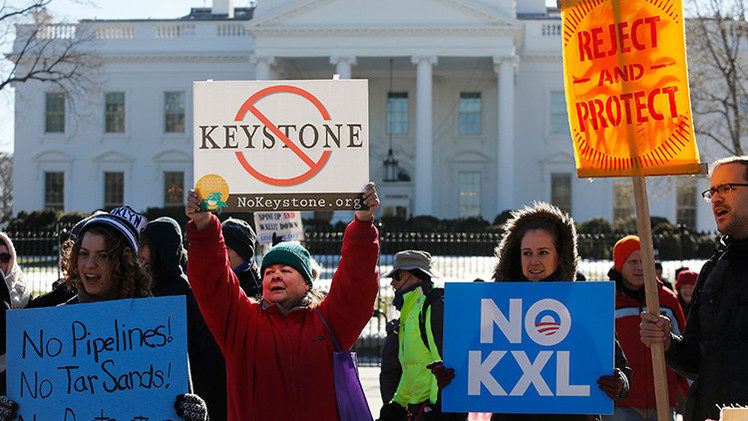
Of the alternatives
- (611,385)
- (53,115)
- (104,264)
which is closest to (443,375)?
(611,385)

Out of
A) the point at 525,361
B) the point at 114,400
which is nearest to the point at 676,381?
the point at 525,361

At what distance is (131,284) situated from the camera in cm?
347

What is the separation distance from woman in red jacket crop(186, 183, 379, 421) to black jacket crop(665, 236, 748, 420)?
4.95 feet

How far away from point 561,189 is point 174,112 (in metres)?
20.6

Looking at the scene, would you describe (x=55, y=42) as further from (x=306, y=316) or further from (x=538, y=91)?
(x=306, y=316)

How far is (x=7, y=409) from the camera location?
10.0ft

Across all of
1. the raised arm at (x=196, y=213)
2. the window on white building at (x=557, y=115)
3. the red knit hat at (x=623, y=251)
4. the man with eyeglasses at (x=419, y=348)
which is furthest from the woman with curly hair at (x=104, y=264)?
the window on white building at (x=557, y=115)

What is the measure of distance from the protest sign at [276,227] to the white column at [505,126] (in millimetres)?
25494

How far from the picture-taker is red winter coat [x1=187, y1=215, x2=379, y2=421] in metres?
3.17

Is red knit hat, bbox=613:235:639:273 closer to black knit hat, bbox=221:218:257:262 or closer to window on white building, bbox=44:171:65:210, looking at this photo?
black knit hat, bbox=221:218:257:262

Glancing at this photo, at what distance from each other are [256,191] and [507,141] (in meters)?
33.9

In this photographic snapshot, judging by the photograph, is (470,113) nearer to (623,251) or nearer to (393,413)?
(623,251)

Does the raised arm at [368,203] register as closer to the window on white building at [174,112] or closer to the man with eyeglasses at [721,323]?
the man with eyeglasses at [721,323]

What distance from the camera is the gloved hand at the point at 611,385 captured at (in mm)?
3455
